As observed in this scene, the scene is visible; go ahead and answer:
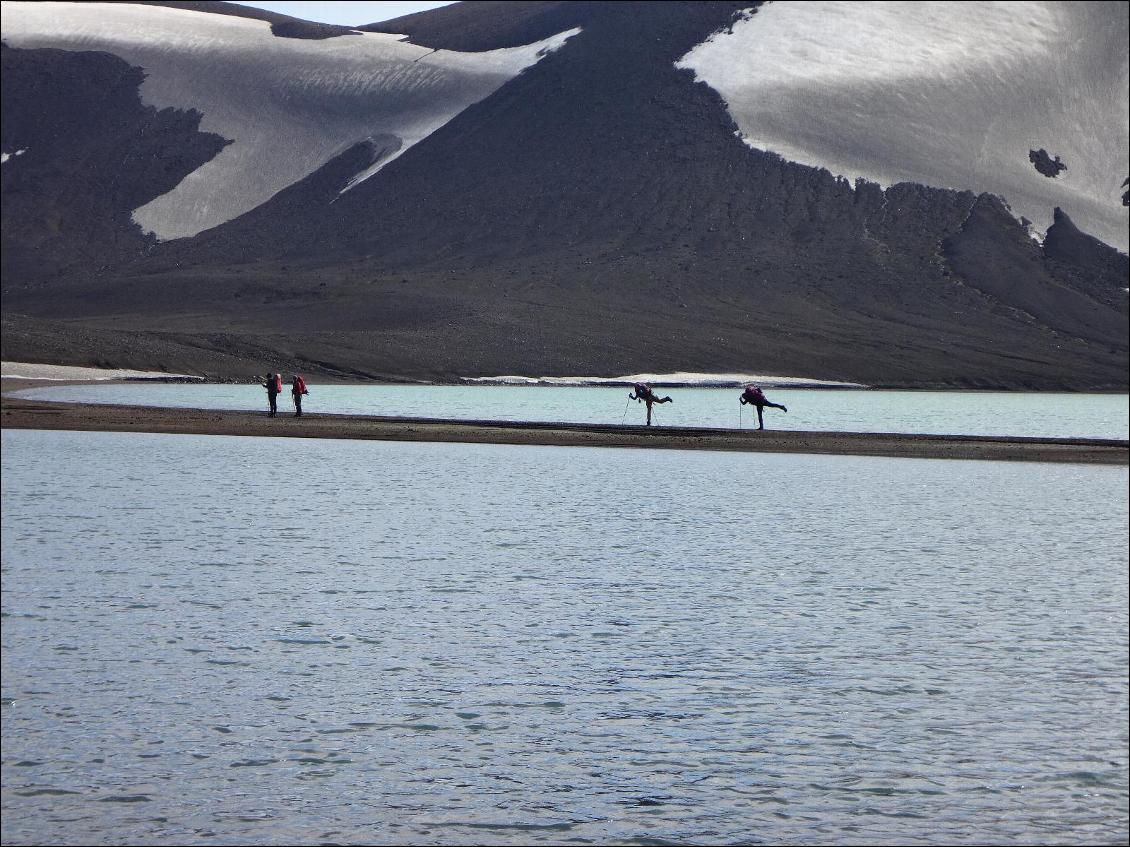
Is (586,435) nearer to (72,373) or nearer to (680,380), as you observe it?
(72,373)

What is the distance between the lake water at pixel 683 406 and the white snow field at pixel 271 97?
7405cm

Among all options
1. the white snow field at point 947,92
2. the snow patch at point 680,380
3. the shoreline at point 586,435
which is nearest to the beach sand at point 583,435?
the shoreline at point 586,435

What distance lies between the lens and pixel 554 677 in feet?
51.5

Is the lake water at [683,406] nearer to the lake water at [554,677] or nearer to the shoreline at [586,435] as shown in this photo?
the shoreline at [586,435]

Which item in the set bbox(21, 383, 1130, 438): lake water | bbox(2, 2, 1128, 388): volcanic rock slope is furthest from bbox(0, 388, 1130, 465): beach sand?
bbox(2, 2, 1128, 388): volcanic rock slope

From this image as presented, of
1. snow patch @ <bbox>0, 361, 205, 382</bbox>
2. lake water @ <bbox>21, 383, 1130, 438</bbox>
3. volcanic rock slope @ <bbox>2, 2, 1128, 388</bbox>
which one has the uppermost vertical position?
volcanic rock slope @ <bbox>2, 2, 1128, 388</bbox>

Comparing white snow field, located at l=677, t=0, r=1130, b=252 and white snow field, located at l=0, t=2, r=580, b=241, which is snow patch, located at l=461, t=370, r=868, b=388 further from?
white snow field, located at l=0, t=2, r=580, b=241

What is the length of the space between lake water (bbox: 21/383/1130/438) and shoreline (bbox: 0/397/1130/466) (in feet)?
24.3

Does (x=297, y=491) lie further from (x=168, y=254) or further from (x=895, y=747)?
(x=168, y=254)

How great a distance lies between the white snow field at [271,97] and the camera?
176125 millimetres

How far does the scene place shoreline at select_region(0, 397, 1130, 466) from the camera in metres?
47.6

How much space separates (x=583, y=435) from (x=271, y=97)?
14797 cm

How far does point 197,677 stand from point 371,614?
3843mm

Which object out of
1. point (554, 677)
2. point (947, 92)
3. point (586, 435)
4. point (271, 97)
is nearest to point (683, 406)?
point (586, 435)
